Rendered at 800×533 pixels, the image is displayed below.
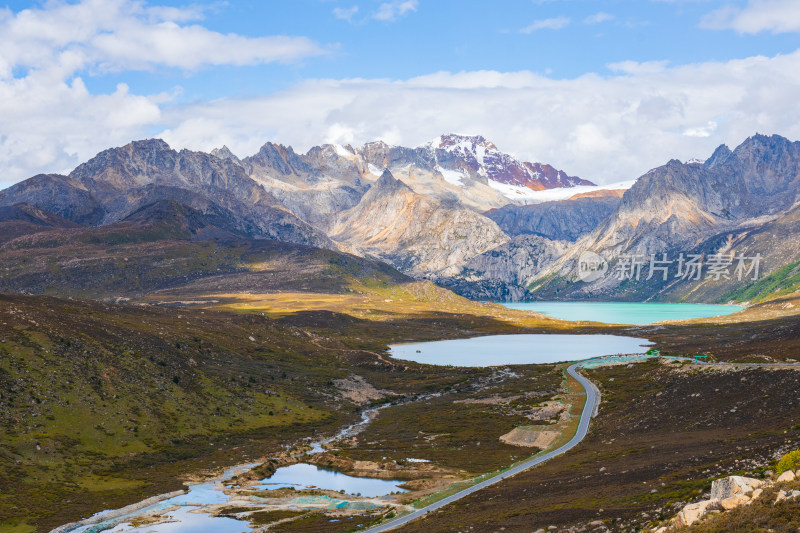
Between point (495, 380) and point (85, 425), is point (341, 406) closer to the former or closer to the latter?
point (495, 380)

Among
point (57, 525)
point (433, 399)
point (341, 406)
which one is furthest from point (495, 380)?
point (57, 525)

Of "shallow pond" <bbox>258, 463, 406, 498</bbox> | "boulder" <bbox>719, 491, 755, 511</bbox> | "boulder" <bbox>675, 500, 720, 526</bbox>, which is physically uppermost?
"boulder" <bbox>719, 491, 755, 511</bbox>

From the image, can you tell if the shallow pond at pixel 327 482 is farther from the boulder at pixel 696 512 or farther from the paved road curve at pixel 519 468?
the boulder at pixel 696 512

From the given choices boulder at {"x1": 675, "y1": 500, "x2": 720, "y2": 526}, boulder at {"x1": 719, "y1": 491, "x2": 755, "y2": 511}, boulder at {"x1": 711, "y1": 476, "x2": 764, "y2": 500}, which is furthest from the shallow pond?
boulder at {"x1": 719, "y1": 491, "x2": 755, "y2": 511}

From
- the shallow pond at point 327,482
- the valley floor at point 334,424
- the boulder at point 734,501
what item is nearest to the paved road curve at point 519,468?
the valley floor at point 334,424

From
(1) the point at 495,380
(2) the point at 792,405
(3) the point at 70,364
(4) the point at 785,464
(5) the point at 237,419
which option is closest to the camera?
(4) the point at 785,464

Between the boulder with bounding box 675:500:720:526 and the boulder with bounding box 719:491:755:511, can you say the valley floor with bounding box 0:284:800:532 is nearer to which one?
the boulder with bounding box 675:500:720:526
